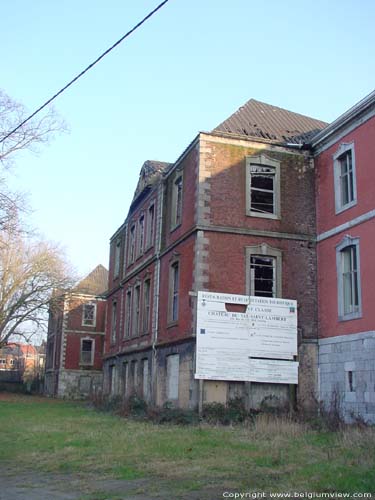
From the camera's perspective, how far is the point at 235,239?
2175 cm

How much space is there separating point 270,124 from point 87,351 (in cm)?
3353

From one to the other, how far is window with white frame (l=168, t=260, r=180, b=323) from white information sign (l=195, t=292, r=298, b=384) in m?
3.36

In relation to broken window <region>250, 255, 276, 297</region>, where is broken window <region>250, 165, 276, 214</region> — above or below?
above

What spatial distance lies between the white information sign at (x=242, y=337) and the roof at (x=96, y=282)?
33.0 m

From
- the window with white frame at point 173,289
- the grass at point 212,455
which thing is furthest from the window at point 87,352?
the grass at point 212,455

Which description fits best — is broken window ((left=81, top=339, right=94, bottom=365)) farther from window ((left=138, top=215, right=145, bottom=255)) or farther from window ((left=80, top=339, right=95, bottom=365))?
window ((left=138, top=215, right=145, bottom=255))

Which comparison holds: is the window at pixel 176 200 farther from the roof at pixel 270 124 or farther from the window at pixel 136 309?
the window at pixel 136 309

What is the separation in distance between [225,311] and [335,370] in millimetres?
4110

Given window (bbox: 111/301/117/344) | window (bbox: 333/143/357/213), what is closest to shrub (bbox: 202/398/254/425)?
window (bbox: 333/143/357/213)

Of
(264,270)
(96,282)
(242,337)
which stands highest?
(96,282)

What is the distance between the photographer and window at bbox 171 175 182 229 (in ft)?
81.7

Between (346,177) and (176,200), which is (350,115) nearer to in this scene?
(346,177)

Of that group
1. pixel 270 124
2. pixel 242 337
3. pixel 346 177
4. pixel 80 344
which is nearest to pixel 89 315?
pixel 80 344

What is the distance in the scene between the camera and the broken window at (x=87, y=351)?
52.6 metres
